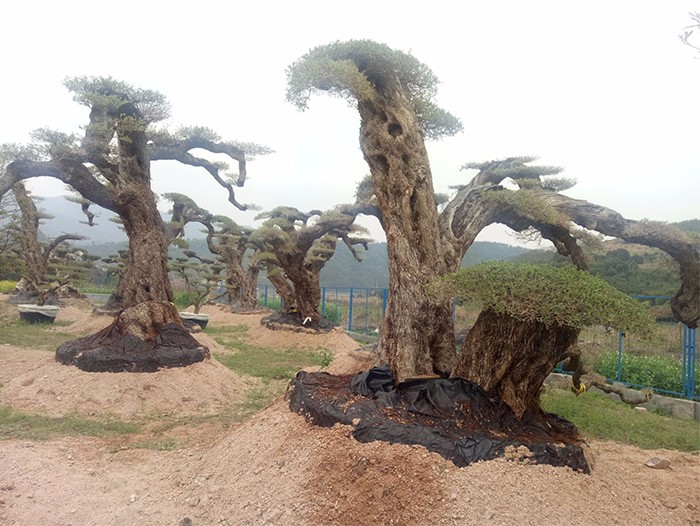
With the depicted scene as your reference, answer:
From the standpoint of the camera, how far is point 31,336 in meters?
12.0

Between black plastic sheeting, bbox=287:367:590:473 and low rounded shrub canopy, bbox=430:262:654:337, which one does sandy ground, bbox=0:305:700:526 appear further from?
low rounded shrub canopy, bbox=430:262:654:337

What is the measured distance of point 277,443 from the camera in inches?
146

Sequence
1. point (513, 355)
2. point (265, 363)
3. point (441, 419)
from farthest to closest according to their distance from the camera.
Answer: point (265, 363)
point (513, 355)
point (441, 419)

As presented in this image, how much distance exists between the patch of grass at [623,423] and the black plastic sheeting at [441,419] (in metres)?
2.11

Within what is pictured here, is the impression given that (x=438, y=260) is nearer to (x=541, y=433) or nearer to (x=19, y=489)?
(x=541, y=433)

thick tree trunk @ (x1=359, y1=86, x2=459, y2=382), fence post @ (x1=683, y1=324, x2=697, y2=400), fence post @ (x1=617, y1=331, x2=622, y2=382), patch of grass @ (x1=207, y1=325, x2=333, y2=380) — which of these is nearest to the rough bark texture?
patch of grass @ (x1=207, y1=325, x2=333, y2=380)

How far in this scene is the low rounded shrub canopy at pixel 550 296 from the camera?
3074mm

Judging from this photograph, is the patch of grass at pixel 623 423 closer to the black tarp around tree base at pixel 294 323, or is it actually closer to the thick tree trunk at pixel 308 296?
the black tarp around tree base at pixel 294 323

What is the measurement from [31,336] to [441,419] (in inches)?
469

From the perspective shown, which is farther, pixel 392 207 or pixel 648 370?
pixel 648 370

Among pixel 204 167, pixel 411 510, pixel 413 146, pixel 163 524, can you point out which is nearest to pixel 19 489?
pixel 163 524

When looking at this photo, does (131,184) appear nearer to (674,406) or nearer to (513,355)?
(513,355)

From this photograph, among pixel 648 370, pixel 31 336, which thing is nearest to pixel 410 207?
pixel 648 370

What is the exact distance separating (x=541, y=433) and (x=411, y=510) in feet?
4.49
